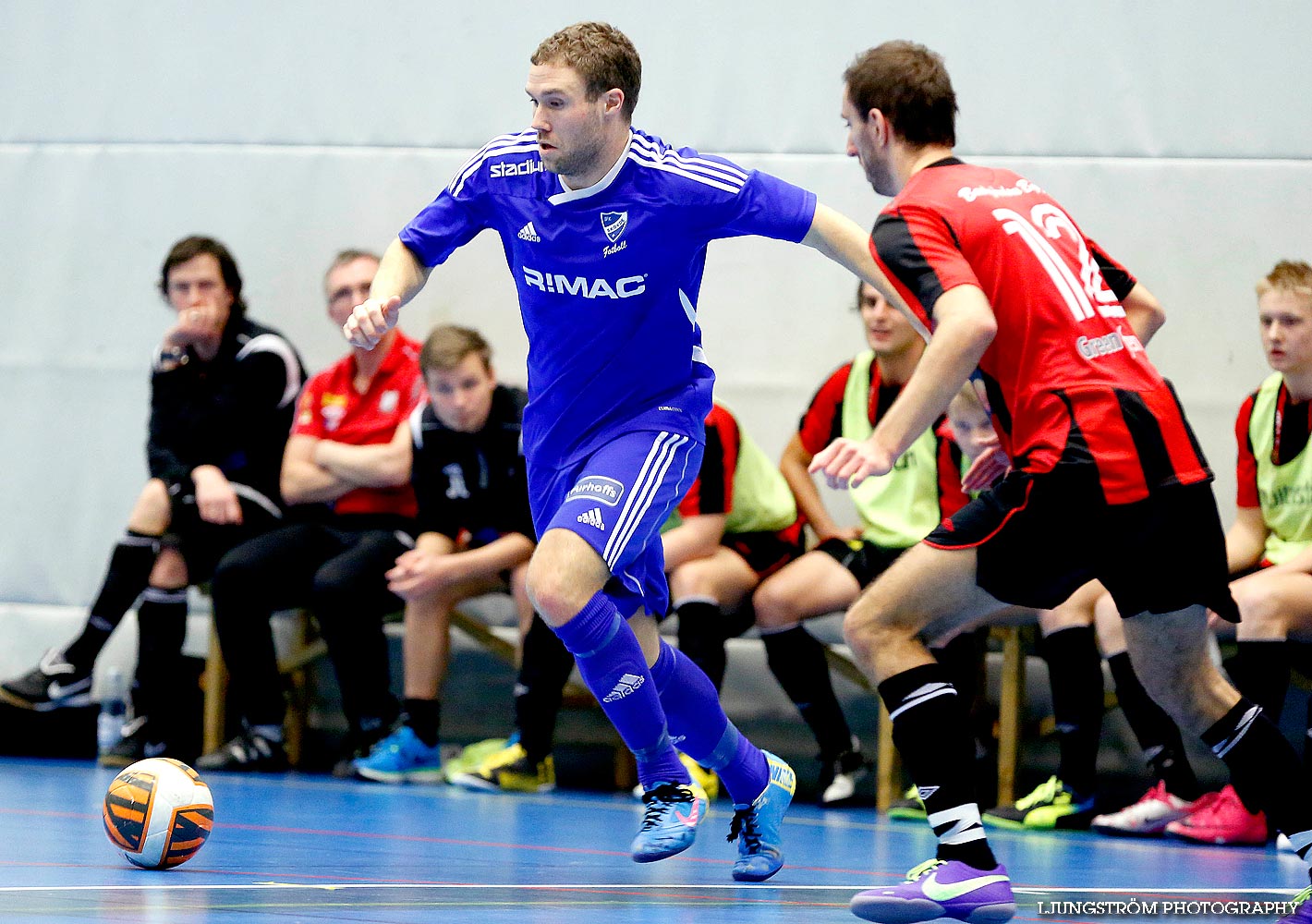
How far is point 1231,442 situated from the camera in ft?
24.4

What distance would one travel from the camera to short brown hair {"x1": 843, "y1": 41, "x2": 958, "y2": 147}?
400 centimetres

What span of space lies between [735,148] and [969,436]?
3.48 m

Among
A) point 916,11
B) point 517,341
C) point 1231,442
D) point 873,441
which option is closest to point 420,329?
point 517,341

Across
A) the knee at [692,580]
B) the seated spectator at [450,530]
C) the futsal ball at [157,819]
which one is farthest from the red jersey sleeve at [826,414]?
the futsal ball at [157,819]

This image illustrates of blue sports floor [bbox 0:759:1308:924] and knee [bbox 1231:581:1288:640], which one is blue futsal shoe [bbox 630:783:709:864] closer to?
blue sports floor [bbox 0:759:1308:924]

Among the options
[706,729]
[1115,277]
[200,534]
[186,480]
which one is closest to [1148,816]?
[706,729]

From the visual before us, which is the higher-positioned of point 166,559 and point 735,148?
point 735,148

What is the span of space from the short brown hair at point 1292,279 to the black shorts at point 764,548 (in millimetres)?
2184

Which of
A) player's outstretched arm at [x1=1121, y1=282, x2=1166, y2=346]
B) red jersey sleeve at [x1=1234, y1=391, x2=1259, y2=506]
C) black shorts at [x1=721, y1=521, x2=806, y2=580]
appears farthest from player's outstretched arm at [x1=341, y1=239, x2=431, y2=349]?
red jersey sleeve at [x1=1234, y1=391, x2=1259, y2=506]

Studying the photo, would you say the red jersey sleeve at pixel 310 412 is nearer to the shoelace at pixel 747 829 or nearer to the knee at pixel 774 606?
the knee at pixel 774 606

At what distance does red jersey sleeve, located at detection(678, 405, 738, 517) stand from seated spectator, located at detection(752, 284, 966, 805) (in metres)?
0.39

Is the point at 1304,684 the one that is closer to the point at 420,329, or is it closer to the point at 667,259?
the point at 667,259

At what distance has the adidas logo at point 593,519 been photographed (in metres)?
4.21

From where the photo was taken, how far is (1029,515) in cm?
370
